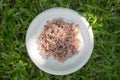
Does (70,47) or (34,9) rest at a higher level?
(34,9)

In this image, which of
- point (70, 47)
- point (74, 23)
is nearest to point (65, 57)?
point (70, 47)

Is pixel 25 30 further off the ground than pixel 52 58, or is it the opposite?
pixel 25 30

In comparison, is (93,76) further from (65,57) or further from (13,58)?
(13,58)

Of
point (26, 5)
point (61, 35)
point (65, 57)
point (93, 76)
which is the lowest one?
point (93, 76)
